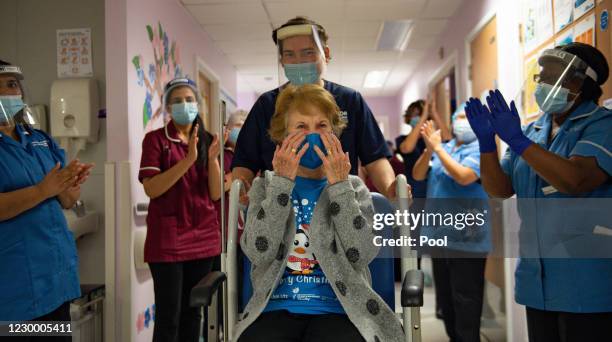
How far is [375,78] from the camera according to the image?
21.9 ft

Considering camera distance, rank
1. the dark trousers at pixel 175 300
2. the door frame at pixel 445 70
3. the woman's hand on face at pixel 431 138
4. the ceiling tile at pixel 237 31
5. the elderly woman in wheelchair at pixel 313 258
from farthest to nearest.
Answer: the door frame at pixel 445 70
the ceiling tile at pixel 237 31
the woman's hand on face at pixel 431 138
the dark trousers at pixel 175 300
the elderly woman in wheelchair at pixel 313 258

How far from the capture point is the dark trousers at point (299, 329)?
4.54 feet

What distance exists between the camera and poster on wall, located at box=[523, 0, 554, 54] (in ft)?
7.90

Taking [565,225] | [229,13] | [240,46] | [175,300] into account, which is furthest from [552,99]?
[240,46]

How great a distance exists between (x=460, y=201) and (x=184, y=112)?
5.24 ft

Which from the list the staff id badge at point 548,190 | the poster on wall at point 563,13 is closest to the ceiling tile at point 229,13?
the poster on wall at point 563,13

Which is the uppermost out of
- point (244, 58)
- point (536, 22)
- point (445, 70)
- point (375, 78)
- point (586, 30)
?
point (375, 78)

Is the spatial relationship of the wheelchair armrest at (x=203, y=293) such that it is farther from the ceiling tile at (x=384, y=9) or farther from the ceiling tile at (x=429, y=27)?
the ceiling tile at (x=429, y=27)

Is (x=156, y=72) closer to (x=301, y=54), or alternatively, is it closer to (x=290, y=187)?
(x=301, y=54)

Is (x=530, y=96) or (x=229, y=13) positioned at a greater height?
(x=229, y=13)

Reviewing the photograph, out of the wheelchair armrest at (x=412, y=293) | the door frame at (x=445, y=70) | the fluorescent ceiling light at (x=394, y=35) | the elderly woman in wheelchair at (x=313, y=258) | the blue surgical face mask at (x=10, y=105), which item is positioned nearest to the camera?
the wheelchair armrest at (x=412, y=293)

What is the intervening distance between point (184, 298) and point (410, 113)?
249 cm

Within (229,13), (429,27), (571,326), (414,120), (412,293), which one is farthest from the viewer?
(429,27)

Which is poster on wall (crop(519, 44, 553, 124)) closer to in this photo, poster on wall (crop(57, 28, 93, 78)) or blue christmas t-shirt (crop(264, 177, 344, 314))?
blue christmas t-shirt (crop(264, 177, 344, 314))
